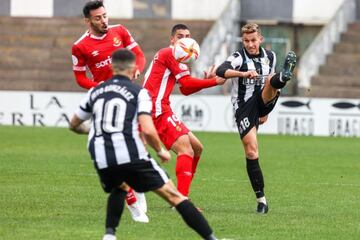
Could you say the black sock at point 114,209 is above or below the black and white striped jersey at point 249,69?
below

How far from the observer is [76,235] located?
409 inches

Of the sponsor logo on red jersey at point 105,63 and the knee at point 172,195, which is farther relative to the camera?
the sponsor logo on red jersey at point 105,63

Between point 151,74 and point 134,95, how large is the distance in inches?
132

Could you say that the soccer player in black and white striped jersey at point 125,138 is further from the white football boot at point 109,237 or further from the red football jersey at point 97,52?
the red football jersey at point 97,52

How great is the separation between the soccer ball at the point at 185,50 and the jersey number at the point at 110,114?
2955mm

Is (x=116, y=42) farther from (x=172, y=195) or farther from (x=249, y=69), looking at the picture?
(x=172, y=195)

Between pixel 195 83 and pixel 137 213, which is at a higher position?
pixel 195 83

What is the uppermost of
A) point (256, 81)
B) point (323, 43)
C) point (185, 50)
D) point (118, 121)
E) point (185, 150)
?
point (185, 50)

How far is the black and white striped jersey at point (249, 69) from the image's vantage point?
42.0ft

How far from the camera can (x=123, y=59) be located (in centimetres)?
938

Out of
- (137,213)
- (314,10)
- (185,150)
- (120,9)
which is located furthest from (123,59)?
(120,9)

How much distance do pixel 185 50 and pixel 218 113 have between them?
1617 cm

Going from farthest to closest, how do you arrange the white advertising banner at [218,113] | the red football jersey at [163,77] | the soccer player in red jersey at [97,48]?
the white advertising banner at [218,113] → the red football jersey at [163,77] → the soccer player in red jersey at [97,48]

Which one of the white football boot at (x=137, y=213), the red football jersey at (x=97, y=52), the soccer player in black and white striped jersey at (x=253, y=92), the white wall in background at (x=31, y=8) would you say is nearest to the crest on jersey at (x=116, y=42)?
the red football jersey at (x=97, y=52)
